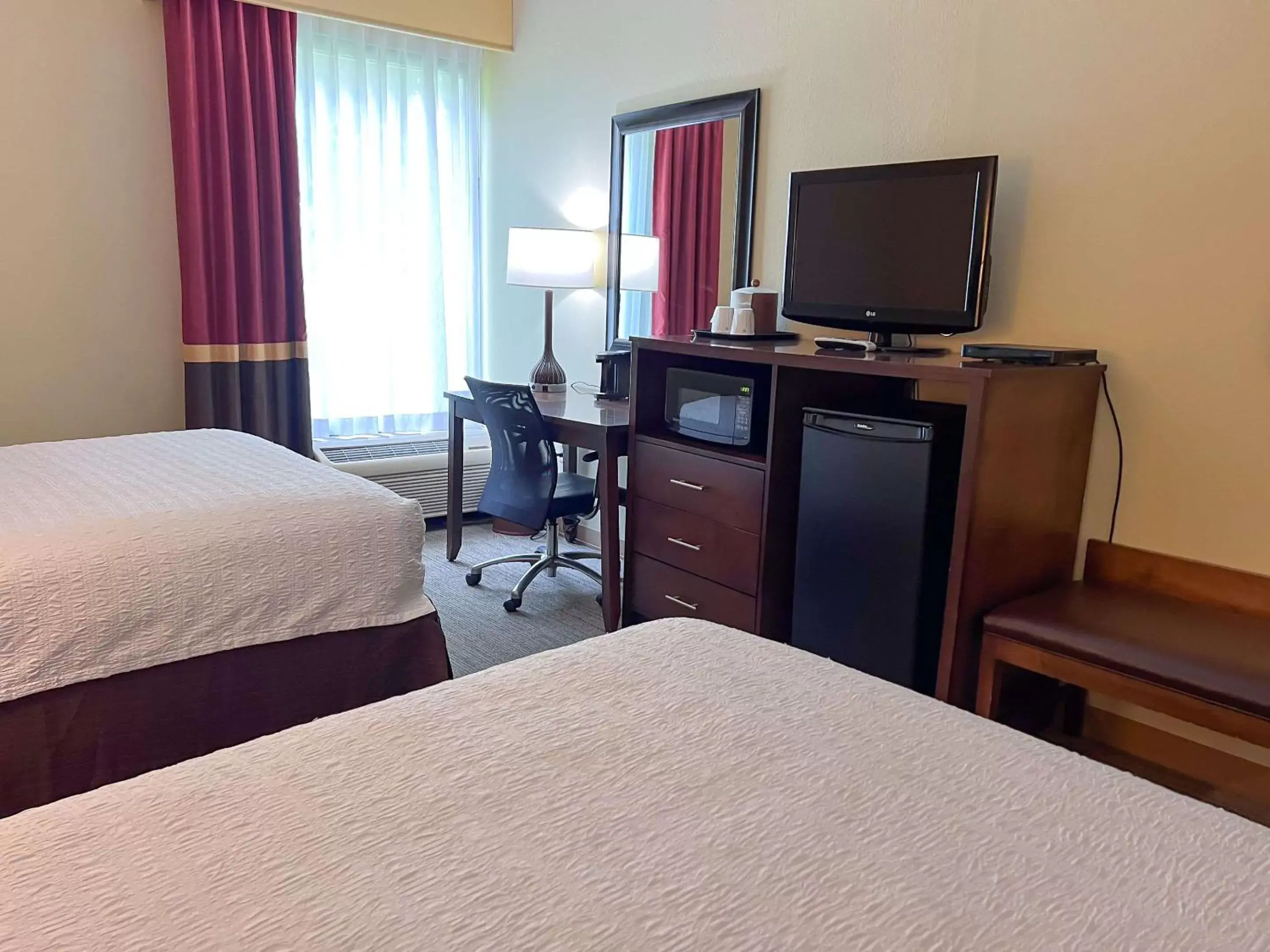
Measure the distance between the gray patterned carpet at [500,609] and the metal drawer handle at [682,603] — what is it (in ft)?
1.22

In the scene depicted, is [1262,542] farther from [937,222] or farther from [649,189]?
[649,189]

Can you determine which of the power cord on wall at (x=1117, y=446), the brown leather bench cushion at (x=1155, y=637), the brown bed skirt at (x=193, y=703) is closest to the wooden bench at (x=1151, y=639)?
the brown leather bench cushion at (x=1155, y=637)

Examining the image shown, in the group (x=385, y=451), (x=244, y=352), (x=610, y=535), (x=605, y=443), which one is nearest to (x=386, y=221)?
(x=244, y=352)

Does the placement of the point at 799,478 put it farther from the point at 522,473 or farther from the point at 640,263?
the point at 640,263

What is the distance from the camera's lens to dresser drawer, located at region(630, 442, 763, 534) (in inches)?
108

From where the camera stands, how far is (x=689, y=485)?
2.93 meters

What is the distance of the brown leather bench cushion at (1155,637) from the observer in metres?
1.85

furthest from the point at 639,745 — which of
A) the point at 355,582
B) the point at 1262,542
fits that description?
the point at 1262,542

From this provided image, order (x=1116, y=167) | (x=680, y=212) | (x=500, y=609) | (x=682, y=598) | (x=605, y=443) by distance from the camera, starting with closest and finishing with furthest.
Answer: (x=1116, y=167) → (x=682, y=598) → (x=605, y=443) → (x=500, y=609) → (x=680, y=212)

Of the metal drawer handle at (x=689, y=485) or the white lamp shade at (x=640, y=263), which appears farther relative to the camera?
the white lamp shade at (x=640, y=263)

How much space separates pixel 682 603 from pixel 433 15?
9.64ft

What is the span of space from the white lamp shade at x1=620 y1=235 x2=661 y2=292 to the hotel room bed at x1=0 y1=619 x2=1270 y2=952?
2763 millimetres

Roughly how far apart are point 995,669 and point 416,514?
4.79 ft

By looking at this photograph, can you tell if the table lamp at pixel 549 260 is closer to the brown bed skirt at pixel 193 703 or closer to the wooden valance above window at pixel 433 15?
the wooden valance above window at pixel 433 15
